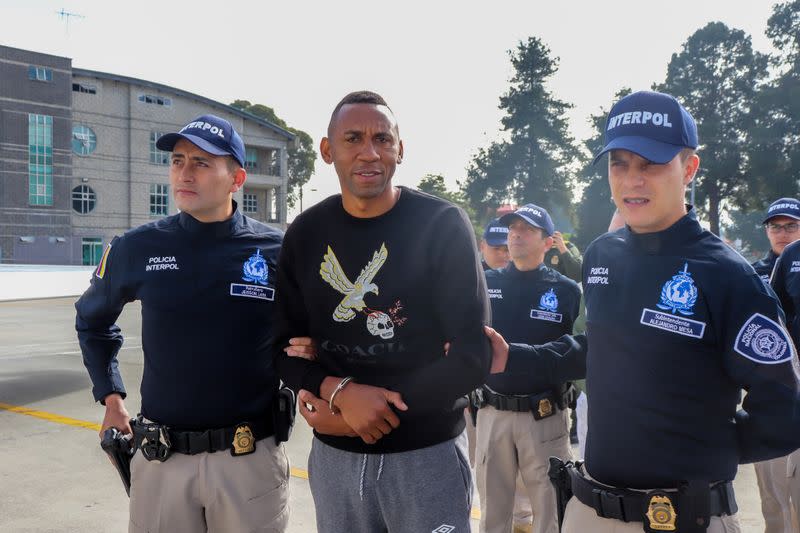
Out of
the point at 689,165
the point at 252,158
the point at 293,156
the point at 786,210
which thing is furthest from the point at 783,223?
the point at 293,156

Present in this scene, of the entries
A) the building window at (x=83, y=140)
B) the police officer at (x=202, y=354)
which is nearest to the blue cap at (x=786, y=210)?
the police officer at (x=202, y=354)

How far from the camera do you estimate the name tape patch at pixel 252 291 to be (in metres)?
3.10

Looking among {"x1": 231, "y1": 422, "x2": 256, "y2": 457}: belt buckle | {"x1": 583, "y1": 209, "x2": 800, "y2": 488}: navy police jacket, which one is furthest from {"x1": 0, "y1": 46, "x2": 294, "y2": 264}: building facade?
{"x1": 583, "y1": 209, "x2": 800, "y2": 488}: navy police jacket

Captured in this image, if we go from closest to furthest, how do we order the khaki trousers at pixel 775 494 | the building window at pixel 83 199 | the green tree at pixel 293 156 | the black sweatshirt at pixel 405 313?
the black sweatshirt at pixel 405 313, the khaki trousers at pixel 775 494, the building window at pixel 83 199, the green tree at pixel 293 156

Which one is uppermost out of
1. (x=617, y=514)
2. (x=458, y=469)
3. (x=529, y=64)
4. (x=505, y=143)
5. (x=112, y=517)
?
(x=529, y=64)

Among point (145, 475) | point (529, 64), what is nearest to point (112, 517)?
point (145, 475)

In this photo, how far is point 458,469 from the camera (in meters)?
2.23

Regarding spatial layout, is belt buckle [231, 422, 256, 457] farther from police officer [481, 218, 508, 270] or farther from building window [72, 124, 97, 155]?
building window [72, 124, 97, 155]

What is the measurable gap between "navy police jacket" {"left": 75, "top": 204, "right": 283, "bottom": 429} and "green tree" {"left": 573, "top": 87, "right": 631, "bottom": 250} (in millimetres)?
50132

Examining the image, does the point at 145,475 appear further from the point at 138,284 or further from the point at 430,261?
the point at 430,261

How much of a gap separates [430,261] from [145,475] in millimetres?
1694

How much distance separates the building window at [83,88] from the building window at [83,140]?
2.26 m

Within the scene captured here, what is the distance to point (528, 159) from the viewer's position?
52969 millimetres

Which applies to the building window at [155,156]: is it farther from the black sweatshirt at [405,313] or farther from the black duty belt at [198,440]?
the black sweatshirt at [405,313]
